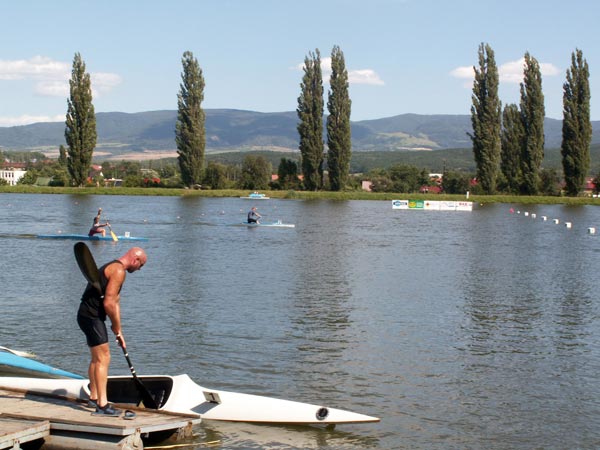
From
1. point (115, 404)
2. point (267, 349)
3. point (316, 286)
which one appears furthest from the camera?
point (316, 286)

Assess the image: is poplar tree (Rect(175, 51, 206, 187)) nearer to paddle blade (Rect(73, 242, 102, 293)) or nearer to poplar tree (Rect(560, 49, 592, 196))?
poplar tree (Rect(560, 49, 592, 196))

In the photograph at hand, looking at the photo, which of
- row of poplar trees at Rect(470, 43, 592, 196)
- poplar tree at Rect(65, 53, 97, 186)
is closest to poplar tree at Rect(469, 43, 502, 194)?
row of poplar trees at Rect(470, 43, 592, 196)

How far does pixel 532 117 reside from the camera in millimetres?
103750

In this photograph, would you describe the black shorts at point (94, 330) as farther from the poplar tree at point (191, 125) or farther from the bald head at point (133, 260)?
the poplar tree at point (191, 125)

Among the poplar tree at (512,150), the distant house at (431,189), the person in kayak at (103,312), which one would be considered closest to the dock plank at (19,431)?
the person in kayak at (103,312)

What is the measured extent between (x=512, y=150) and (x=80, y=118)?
2126 inches

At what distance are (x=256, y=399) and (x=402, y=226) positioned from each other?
52.9 metres

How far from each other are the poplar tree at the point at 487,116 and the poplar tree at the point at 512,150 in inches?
220

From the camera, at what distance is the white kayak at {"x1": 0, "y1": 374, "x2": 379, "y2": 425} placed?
12656mm

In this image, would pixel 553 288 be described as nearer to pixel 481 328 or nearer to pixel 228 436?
pixel 481 328

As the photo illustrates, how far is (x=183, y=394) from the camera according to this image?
12734 millimetres

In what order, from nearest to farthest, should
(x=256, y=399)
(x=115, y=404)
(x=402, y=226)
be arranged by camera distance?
(x=115, y=404)
(x=256, y=399)
(x=402, y=226)

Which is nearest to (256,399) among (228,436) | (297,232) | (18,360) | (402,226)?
(228,436)

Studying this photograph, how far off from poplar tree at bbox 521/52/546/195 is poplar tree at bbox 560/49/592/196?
2.82 m
